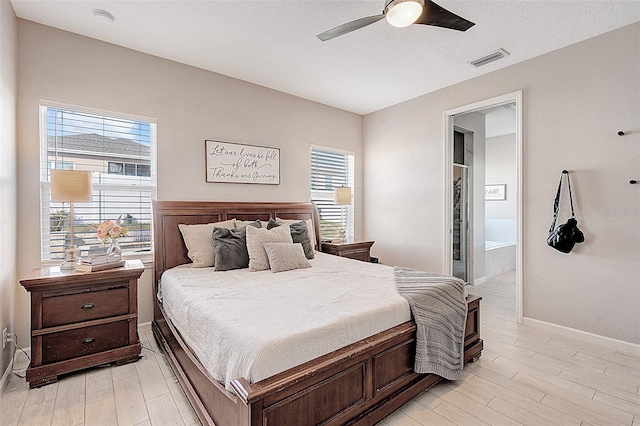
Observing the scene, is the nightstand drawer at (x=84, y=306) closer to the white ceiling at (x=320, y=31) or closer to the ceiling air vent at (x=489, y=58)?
the white ceiling at (x=320, y=31)

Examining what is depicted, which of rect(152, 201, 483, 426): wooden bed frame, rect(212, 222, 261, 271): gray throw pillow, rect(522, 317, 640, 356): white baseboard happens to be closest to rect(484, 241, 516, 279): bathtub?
rect(522, 317, 640, 356): white baseboard

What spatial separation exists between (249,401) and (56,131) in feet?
9.78

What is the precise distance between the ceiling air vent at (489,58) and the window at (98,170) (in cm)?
353

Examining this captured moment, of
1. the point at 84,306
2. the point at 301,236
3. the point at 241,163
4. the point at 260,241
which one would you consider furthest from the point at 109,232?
the point at 301,236

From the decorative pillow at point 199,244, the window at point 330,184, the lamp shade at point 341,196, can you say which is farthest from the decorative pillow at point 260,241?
the window at point 330,184

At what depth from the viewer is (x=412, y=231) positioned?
14.8 ft

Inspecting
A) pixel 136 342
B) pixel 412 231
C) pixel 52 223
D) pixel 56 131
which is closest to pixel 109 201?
pixel 52 223

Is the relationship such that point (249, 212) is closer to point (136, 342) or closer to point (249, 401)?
point (136, 342)

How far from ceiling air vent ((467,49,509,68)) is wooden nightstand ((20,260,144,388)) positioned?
3.92 meters

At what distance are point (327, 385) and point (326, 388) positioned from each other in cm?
1

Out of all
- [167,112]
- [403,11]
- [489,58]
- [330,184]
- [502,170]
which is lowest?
[330,184]

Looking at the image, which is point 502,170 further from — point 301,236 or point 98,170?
point 98,170

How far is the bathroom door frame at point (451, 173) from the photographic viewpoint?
3377 mm

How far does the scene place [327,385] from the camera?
1.56 meters
